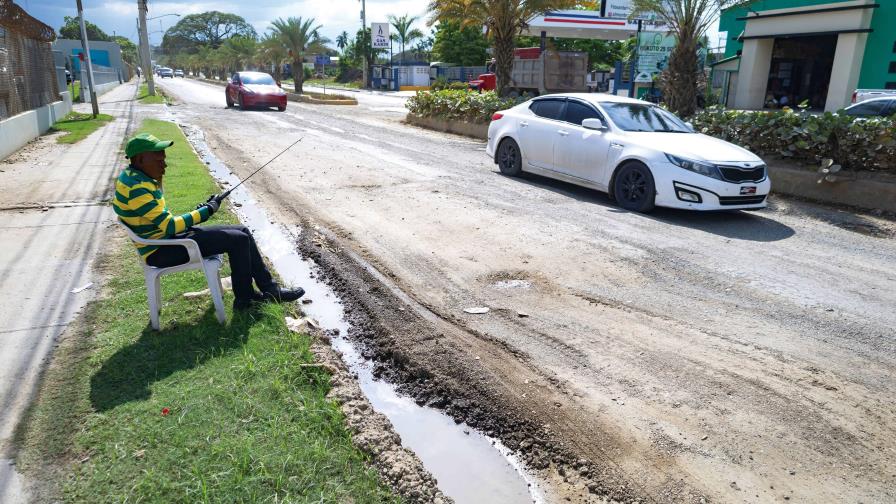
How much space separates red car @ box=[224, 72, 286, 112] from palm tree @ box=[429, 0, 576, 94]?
29.8ft

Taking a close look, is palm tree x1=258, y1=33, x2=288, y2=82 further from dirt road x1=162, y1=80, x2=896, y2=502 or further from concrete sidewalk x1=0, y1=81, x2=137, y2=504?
dirt road x1=162, y1=80, x2=896, y2=502

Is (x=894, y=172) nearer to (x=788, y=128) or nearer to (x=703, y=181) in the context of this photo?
(x=788, y=128)

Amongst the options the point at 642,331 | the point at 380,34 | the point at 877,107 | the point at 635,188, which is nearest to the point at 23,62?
the point at 635,188

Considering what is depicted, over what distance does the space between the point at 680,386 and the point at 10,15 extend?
694 inches

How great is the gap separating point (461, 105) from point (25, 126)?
1112 cm

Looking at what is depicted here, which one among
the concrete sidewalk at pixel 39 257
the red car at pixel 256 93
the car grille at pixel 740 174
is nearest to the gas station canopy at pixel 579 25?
the red car at pixel 256 93

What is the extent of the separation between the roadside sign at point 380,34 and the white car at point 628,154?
50.4 meters

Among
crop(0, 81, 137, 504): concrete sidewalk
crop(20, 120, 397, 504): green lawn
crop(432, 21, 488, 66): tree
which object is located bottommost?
crop(0, 81, 137, 504): concrete sidewalk

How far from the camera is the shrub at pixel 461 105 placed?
57.5 feet

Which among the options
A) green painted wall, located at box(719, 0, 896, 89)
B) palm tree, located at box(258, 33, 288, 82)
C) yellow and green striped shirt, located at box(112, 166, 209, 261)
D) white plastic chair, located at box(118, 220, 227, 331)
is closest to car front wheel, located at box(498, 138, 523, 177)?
white plastic chair, located at box(118, 220, 227, 331)

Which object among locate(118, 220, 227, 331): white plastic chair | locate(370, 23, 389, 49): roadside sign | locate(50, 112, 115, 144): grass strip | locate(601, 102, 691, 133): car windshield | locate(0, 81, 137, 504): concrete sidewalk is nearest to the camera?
locate(0, 81, 137, 504): concrete sidewalk

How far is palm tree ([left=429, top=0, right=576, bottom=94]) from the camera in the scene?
61.0ft

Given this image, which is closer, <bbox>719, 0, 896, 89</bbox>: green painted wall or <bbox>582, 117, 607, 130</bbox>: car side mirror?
<bbox>582, 117, 607, 130</bbox>: car side mirror

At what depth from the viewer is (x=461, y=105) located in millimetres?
18781
